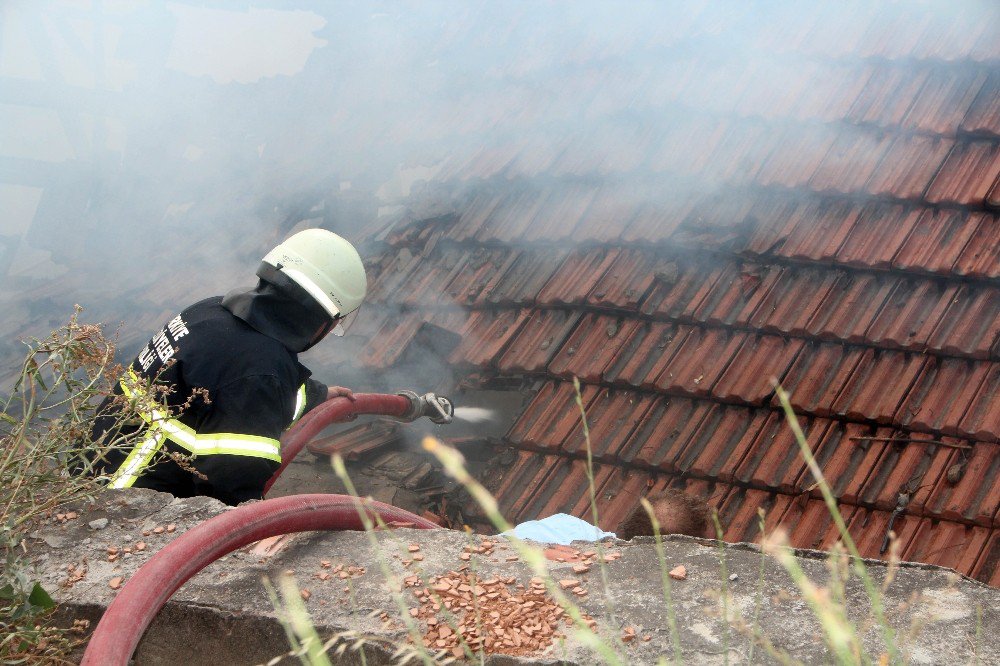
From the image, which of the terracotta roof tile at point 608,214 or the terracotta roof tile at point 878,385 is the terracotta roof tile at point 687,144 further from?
the terracotta roof tile at point 878,385

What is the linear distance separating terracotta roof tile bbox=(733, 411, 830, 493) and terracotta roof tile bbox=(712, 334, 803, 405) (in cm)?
14

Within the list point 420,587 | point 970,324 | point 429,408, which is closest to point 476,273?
point 429,408

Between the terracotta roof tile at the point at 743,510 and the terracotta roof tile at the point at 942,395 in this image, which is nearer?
the terracotta roof tile at the point at 942,395

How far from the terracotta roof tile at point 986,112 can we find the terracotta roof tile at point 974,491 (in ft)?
5.36

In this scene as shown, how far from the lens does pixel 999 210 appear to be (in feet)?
14.4

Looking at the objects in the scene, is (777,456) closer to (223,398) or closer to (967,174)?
(967,174)

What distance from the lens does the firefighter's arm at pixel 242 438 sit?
3.64 metres

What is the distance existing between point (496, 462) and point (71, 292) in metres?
5.22

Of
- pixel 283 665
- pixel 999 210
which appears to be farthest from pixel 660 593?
pixel 999 210

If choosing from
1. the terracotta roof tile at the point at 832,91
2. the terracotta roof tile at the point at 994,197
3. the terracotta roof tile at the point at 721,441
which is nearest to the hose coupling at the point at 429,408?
the terracotta roof tile at the point at 721,441

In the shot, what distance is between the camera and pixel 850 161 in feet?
16.3

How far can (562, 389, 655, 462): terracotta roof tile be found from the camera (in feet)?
15.4

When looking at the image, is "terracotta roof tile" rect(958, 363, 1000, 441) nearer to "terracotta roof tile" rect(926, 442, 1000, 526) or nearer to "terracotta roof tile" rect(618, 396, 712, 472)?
"terracotta roof tile" rect(926, 442, 1000, 526)

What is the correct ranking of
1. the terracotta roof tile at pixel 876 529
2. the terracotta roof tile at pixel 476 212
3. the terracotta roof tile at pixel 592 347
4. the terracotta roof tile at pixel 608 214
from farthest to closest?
the terracotta roof tile at pixel 476 212 < the terracotta roof tile at pixel 608 214 < the terracotta roof tile at pixel 592 347 < the terracotta roof tile at pixel 876 529
